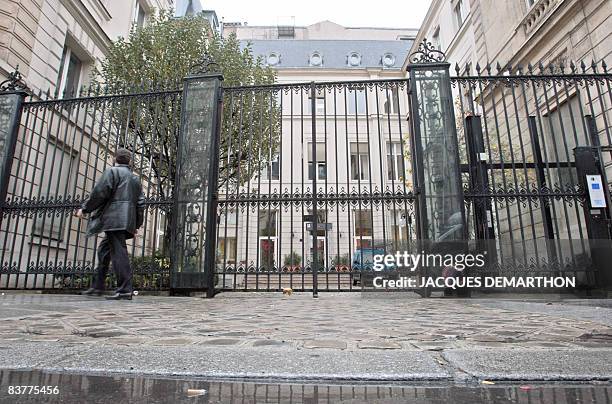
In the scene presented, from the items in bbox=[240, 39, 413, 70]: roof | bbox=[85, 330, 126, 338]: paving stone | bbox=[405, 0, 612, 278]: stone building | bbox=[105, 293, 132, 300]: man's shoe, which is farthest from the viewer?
bbox=[240, 39, 413, 70]: roof

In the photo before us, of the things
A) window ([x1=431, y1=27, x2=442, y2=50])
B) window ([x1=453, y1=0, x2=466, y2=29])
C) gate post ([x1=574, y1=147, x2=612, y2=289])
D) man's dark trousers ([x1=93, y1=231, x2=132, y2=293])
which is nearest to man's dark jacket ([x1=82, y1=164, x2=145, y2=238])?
man's dark trousers ([x1=93, y1=231, x2=132, y2=293])

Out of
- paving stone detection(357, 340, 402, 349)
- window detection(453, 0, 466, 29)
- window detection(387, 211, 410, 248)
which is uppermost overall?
window detection(453, 0, 466, 29)

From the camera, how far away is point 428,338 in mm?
2172

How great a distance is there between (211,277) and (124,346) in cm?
407

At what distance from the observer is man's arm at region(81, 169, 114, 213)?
518 cm

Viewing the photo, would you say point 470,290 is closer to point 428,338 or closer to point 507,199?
point 507,199

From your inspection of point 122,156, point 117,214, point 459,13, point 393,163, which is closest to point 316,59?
point 459,13

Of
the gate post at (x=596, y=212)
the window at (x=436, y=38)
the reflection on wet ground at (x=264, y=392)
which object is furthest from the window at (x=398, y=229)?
the window at (x=436, y=38)

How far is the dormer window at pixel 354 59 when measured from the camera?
97.7 ft

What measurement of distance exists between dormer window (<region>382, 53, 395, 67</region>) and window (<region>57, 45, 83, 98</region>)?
76.6 feet

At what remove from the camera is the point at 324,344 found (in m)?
1.95

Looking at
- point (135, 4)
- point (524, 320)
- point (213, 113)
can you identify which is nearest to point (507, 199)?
point (524, 320)

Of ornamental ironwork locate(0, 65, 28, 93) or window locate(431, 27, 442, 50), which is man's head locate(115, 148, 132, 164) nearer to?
ornamental ironwork locate(0, 65, 28, 93)

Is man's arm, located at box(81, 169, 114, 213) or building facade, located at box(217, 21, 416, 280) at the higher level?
building facade, located at box(217, 21, 416, 280)
